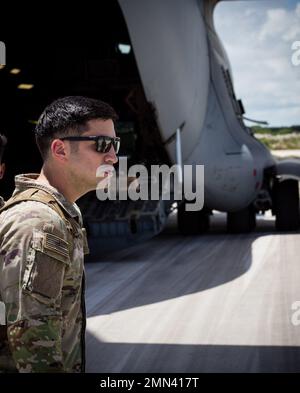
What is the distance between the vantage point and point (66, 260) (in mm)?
2021

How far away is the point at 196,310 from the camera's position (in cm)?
616

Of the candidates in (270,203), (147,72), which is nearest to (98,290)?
(147,72)

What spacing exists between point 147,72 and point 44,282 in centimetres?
675

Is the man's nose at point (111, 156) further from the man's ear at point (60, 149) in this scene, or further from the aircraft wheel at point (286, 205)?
the aircraft wheel at point (286, 205)

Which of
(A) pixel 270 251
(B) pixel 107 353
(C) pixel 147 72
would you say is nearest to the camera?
(B) pixel 107 353

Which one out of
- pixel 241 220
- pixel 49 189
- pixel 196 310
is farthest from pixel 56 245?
pixel 241 220

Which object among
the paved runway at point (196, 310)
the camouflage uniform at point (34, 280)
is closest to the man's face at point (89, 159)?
the camouflage uniform at point (34, 280)

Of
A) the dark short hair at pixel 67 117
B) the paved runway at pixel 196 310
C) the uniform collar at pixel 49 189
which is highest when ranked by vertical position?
the dark short hair at pixel 67 117

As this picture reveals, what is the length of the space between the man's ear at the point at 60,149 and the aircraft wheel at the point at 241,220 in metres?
9.90

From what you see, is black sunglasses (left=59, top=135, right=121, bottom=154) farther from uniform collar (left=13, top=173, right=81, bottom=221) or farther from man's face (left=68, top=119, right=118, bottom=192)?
uniform collar (left=13, top=173, right=81, bottom=221)

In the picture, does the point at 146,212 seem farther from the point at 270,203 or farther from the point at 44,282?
the point at 44,282

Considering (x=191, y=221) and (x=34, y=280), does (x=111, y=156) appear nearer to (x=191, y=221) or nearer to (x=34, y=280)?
(x=34, y=280)

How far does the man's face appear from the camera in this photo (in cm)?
217

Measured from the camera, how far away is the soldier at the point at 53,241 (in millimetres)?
1929
